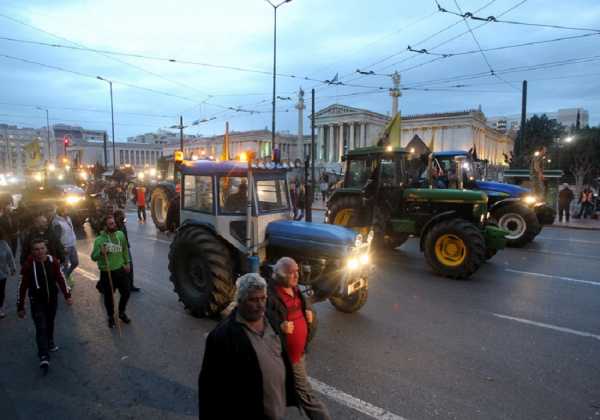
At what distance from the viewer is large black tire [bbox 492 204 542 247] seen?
1092 cm

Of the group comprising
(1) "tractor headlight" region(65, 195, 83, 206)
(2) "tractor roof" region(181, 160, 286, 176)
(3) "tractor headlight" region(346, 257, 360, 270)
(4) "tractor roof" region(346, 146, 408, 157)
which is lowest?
(3) "tractor headlight" region(346, 257, 360, 270)

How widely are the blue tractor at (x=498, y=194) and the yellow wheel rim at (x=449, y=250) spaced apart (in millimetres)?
2612

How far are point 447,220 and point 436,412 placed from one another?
17.8 feet

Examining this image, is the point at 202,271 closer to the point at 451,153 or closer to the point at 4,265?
the point at 4,265

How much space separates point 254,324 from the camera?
2.22m

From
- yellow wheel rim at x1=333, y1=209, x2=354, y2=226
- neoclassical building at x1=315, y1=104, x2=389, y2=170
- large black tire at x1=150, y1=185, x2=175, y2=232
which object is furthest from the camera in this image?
neoclassical building at x1=315, y1=104, x2=389, y2=170

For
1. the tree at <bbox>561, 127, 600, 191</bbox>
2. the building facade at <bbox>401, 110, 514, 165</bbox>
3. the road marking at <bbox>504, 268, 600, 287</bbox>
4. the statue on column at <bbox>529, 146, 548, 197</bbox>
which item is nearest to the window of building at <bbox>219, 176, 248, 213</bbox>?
the road marking at <bbox>504, 268, 600, 287</bbox>

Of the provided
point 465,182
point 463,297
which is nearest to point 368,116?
point 465,182

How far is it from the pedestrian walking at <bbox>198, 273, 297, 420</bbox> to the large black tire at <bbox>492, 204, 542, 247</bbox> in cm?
1054

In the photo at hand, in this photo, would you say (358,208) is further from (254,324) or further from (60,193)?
(60,193)

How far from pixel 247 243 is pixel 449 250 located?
4.65 metres

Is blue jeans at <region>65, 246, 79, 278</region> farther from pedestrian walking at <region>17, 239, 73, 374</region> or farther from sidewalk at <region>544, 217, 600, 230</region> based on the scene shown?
sidewalk at <region>544, 217, 600, 230</region>

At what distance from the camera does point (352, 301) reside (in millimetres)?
5645

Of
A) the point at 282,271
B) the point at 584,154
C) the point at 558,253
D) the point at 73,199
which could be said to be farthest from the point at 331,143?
the point at 282,271
